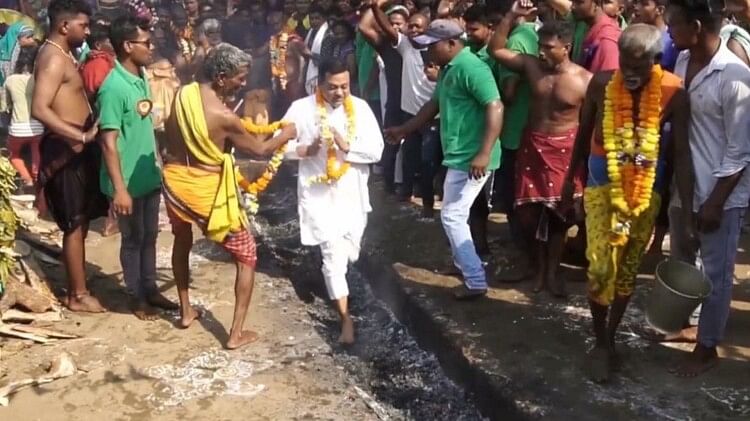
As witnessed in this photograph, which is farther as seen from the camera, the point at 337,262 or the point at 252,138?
the point at 337,262

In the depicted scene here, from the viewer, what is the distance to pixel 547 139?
220 inches

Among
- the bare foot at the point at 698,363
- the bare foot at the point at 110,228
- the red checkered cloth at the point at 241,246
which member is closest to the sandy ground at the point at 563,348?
the bare foot at the point at 698,363

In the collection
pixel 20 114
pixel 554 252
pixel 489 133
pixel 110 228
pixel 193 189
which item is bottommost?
pixel 110 228

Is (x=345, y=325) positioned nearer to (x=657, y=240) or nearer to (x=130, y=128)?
(x=130, y=128)

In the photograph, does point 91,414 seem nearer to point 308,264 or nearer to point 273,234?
point 308,264

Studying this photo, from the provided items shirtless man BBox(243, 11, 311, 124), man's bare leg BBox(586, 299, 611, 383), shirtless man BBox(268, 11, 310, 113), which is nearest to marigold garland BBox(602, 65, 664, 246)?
man's bare leg BBox(586, 299, 611, 383)

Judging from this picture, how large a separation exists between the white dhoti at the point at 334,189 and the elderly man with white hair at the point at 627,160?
5.47 feet

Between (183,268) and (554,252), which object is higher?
(554,252)

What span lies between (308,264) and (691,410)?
394cm

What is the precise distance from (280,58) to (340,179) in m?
5.60

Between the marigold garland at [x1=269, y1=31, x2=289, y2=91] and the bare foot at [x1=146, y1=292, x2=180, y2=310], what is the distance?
5.35 meters

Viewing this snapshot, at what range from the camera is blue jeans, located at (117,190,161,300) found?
5949 mm

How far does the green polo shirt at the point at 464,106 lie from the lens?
18.2 ft

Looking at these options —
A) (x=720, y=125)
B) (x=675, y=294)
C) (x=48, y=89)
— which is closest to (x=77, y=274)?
(x=48, y=89)
